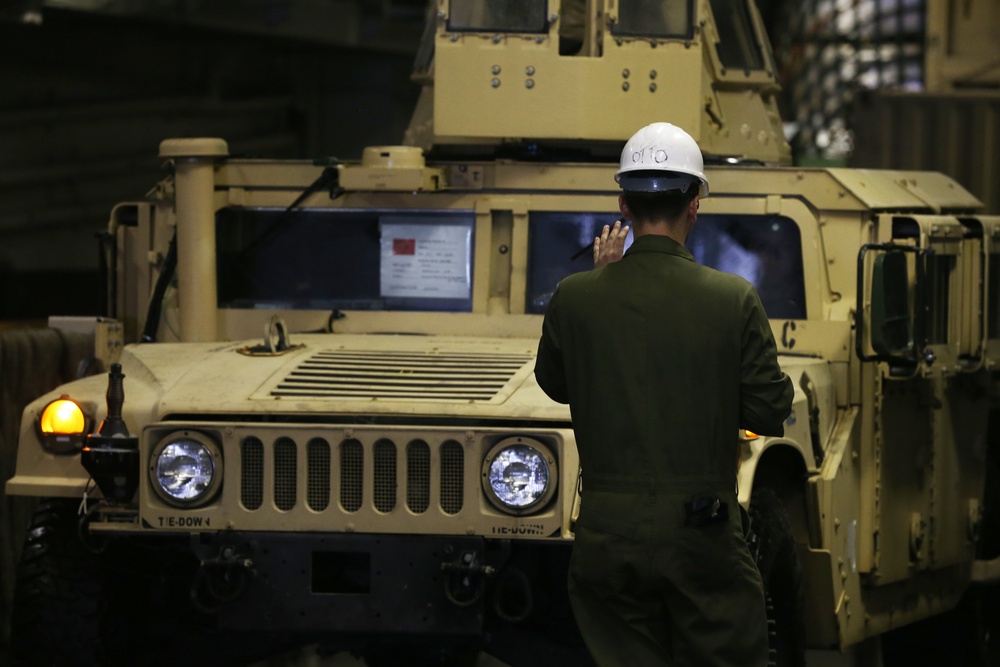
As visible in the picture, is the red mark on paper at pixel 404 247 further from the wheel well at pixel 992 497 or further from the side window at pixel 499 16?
the wheel well at pixel 992 497

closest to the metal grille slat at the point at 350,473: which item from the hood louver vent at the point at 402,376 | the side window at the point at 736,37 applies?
the hood louver vent at the point at 402,376

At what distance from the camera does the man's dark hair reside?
436 cm

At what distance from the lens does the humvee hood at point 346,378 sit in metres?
5.34

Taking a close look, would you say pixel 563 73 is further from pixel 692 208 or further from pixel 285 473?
pixel 692 208

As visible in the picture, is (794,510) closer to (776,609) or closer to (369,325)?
(776,609)

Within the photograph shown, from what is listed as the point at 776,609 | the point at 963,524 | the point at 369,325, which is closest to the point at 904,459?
the point at 963,524

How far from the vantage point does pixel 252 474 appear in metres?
5.27

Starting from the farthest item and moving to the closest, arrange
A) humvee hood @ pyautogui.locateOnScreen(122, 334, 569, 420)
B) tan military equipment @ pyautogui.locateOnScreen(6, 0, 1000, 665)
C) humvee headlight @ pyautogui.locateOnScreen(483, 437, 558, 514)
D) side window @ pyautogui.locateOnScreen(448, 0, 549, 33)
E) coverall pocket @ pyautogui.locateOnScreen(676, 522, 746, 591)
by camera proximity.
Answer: side window @ pyautogui.locateOnScreen(448, 0, 549, 33) < humvee hood @ pyautogui.locateOnScreen(122, 334, 569, 420) < tan military equipment @ pyautogui.locateOnScreen(6, 0, 1000, 665) < humvee headlight @ pyautogui.locateOnScreen(483, 437, 558, 514) < coverall pocket @ pyautogui.locateOnScreen(676, 522, 746, 591)

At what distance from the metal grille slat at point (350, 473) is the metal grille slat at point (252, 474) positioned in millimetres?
Answer: 241

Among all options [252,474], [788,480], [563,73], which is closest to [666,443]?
[252,474]

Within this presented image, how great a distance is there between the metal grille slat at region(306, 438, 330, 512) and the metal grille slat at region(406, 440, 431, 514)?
0.24 m

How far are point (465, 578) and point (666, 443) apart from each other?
1144 mm

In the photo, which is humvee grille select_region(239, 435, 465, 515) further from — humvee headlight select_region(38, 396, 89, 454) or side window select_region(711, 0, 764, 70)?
side window select_region(711, 0, 764, 70)

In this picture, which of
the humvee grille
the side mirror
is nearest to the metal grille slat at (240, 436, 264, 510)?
the humvee grille
